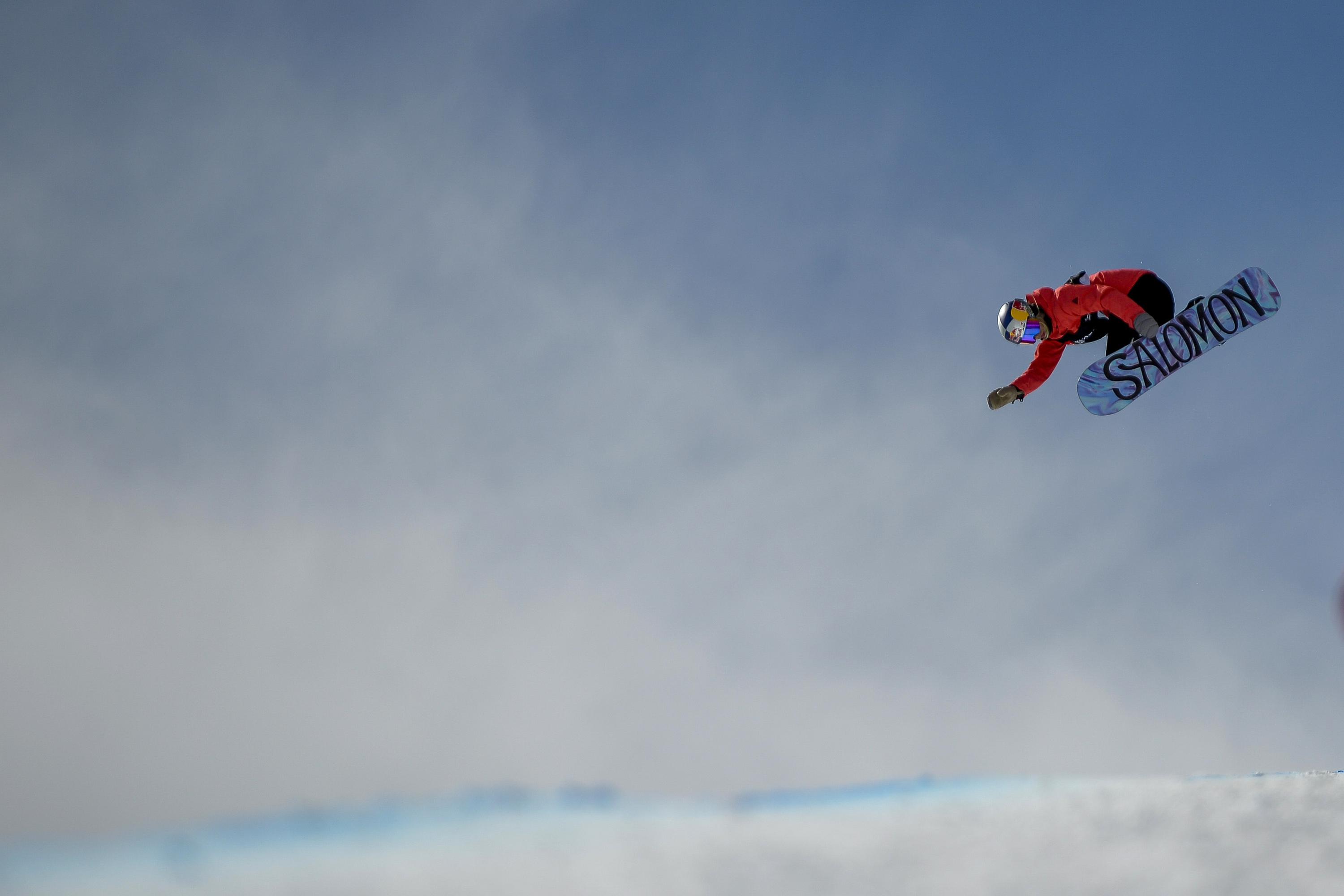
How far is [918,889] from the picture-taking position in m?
2.59

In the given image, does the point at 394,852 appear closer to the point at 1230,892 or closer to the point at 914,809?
the point at 914,809

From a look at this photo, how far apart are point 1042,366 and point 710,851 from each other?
8041 millimetres

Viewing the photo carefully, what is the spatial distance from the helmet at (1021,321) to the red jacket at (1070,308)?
0.49 ft

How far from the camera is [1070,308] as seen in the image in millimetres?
9234

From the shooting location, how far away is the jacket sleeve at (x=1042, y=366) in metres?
9.34

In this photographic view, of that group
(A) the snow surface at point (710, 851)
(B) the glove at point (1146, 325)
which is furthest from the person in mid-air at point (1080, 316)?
(A) the snow surface at point (710, 851)

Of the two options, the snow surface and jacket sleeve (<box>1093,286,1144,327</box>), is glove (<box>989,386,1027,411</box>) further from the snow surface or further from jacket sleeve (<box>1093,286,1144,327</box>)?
the snow surface

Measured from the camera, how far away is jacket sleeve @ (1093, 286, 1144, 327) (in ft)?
29.2

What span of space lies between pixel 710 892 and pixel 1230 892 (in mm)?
1669

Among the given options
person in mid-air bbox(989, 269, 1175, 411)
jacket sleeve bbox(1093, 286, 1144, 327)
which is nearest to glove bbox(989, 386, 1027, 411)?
person in mid-air bbox(989, 269, 1175, 411)

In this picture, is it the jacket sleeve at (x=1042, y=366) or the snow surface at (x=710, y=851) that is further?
the jacket sleeve at (x=1042, y=366)

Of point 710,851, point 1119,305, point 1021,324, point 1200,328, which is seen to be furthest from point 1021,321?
point 710,851

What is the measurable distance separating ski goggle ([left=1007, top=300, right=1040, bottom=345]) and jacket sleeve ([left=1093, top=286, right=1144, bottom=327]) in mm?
679

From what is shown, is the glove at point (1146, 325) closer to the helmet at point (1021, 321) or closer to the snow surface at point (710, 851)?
the helmet at point (1021, 321)
